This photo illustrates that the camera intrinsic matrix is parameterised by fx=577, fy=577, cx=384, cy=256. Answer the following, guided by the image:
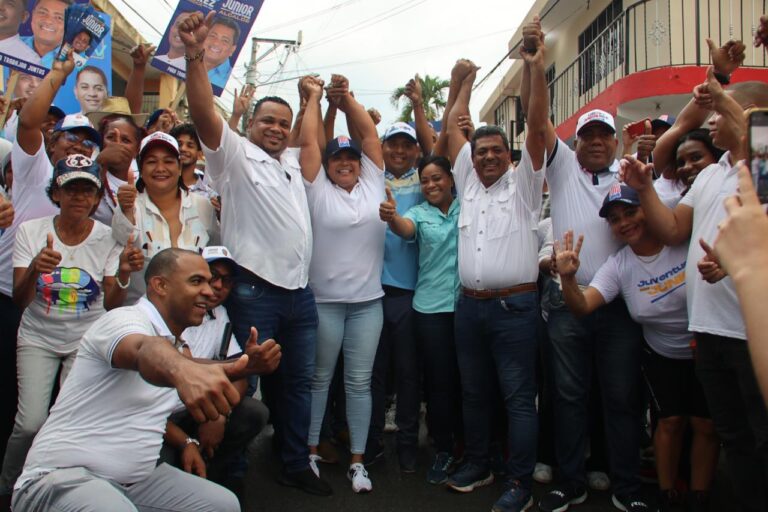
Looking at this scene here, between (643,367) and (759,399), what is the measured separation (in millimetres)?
890

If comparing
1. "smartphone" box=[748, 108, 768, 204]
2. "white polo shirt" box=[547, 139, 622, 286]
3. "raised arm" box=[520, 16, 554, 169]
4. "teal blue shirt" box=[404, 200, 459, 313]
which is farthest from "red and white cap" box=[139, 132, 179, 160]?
→ "smartphone" box=[748, 108, 768, 204]

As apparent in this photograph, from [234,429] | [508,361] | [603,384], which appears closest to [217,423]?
[234,429]

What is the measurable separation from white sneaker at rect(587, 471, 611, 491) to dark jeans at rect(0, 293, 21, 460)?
345cm

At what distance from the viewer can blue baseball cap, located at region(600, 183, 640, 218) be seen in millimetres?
3178

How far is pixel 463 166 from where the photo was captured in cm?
387

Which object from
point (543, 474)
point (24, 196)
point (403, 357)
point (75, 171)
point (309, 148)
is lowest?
point (543, 474)

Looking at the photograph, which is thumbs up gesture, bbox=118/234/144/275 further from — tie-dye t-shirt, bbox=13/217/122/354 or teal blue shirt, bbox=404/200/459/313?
teal blue shirt, bbox=404/200/459/313

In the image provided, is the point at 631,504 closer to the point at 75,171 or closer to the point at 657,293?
the point at 657,293

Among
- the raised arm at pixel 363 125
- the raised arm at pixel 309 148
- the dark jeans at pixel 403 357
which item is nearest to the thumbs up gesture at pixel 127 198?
the raised arm at pixel 309 148

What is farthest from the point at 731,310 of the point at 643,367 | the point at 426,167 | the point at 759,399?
the point at 426,167

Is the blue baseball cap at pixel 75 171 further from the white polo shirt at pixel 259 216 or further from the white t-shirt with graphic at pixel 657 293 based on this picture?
the white t-shirt with graphic at pixel 657 293

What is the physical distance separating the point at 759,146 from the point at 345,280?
2774 millimetres

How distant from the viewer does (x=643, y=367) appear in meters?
3.38

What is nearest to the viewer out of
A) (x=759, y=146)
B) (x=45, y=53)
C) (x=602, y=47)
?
(x=759, y=146)
